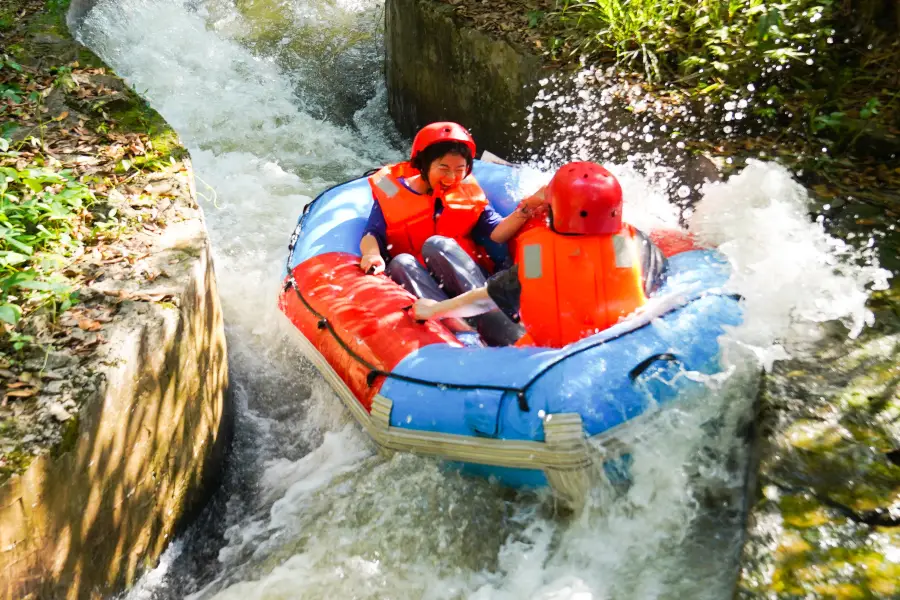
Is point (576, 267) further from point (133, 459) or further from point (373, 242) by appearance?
point (133, 459)

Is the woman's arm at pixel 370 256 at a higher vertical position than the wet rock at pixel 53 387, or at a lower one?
lower

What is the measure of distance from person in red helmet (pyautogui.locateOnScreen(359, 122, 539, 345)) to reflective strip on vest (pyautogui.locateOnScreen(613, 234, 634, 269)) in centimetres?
78

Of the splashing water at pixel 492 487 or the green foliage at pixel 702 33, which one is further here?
the green foliage at pixel 702 33

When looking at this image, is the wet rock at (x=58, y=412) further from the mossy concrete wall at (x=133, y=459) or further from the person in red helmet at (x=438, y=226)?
the person in red helmet at (x=438, y=226)

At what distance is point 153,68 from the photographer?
25.5ft

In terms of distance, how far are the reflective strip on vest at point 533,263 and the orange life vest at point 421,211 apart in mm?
1126

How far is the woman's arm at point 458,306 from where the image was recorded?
3307mm

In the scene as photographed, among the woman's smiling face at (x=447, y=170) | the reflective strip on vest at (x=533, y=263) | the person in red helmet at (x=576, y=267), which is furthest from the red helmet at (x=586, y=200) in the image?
the woman's smiling face at (x=447, y=170)

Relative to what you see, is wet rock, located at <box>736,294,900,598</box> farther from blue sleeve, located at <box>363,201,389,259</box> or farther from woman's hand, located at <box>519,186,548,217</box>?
blue sleeve, located at <box>363,201,389,259</box>

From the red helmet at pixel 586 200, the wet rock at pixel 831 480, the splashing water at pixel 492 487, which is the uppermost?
the red helmet at pixel 586 200

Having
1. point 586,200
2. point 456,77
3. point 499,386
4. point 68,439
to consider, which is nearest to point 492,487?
point 499,386

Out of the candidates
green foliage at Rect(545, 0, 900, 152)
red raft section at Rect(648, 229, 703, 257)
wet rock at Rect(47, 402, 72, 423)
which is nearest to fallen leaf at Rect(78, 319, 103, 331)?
wet rock at Rect(47, 402, 72, 423)

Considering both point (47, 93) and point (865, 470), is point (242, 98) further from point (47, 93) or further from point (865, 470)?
point (865, 470)

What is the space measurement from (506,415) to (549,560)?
598 millimetres
